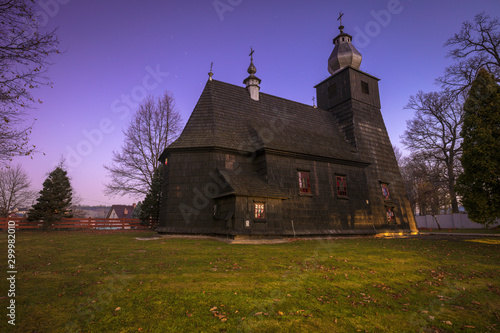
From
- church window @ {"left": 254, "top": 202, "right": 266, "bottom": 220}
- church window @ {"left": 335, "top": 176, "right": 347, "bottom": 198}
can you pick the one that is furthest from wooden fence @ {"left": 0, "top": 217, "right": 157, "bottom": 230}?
church window @ {"left": 335, "top": 176, "right": 347, "bottom": 198}

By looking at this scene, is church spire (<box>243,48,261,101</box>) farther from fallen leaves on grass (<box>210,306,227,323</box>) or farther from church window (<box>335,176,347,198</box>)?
fallen leaves on grass (<box>210,306,227,323</box>)

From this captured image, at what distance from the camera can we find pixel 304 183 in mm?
18797

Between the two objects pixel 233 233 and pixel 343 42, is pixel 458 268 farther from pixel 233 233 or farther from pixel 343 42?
pixel 343 42

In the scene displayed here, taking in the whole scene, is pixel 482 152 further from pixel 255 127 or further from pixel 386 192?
pixel 255 127

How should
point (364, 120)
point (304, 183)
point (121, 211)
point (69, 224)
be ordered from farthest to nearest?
1. point (121, 211)
2. point (364, 120)
3. point (69, 224)
4. point (304, 183)

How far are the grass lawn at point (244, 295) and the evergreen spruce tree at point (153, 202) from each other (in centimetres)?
1744

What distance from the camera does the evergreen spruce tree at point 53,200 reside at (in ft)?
75.5

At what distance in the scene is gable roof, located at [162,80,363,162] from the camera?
59.4 ft

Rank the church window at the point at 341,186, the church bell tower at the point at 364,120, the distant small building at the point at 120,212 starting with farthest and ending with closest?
the distant small building at the point at 120,212 < the church bell tower at the point at 364,120 < the church window at the point at 341,186

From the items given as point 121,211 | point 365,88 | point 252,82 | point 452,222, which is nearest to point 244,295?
point 252,82

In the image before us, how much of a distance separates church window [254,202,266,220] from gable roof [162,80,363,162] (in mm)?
4094

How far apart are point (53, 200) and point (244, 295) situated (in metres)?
26.3

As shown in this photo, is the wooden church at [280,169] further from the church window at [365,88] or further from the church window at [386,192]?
the church window at [365,88]

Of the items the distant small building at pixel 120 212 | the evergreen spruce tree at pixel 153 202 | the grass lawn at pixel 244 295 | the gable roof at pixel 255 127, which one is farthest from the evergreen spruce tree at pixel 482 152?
the distant small building at pixel 120 212
